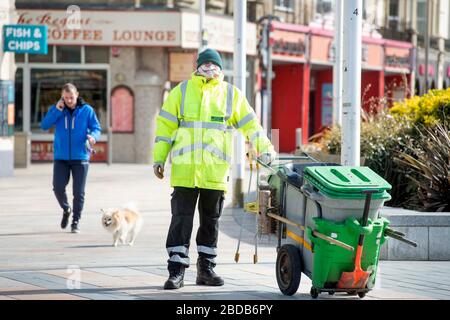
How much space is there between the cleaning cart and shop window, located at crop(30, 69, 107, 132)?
24102 mm

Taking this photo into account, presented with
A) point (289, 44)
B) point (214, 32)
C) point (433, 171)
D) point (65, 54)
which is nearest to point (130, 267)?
point (433, 171)

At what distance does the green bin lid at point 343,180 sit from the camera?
7.98m

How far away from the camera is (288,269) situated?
849cm

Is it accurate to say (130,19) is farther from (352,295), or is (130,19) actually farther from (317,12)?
(352,295)

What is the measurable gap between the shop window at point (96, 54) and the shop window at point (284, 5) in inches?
336

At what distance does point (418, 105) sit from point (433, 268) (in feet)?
15.5

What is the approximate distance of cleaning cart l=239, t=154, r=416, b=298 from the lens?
26.3 ft

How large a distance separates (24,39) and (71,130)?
12.2 m

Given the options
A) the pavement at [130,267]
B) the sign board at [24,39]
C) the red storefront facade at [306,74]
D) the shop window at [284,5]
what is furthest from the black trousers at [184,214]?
the shop window at [284,5]

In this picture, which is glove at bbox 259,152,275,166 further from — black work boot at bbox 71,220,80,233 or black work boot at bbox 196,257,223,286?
black work boot at bbox 71,220,80,233

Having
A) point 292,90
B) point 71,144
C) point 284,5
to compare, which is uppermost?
point 284,5

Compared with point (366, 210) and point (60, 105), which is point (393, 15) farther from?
point (366, 210)
